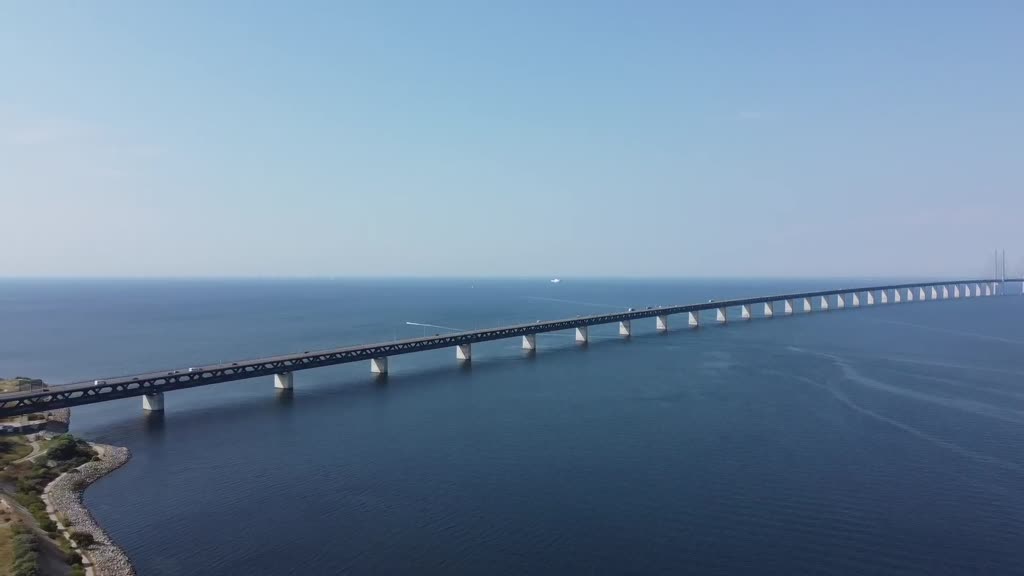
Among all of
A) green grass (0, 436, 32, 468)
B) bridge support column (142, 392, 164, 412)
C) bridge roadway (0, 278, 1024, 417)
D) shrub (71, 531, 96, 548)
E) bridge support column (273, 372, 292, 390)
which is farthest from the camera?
bridge support column (273, 372, 292, 390)

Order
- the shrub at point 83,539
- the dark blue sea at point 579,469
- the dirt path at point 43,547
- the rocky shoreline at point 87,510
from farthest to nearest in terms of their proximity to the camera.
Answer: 1. the dark blue sea at point 579,469
2. the shrub at point 83,539
3. the rocky shoreline at point 87,510
4. the dirt path at point 43,547

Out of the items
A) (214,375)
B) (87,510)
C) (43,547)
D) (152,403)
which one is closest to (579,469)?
(43,547)

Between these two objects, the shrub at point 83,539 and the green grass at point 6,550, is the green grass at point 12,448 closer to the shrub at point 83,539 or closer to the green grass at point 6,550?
the shrub at point 83,539

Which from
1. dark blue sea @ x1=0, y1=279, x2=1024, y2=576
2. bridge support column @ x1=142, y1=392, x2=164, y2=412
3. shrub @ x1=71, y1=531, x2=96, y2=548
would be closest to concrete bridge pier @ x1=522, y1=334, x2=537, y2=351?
dark blue sea @ x1=0, y1=279, x2=1024, y2=576

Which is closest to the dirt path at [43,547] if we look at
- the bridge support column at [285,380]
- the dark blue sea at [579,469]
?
the dark blue sea at [579,469]

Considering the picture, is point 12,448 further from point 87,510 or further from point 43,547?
point 43,547

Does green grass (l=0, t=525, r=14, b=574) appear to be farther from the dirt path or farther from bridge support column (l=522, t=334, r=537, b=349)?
bridge support column (l=522, t=334, r=537, b=349)
